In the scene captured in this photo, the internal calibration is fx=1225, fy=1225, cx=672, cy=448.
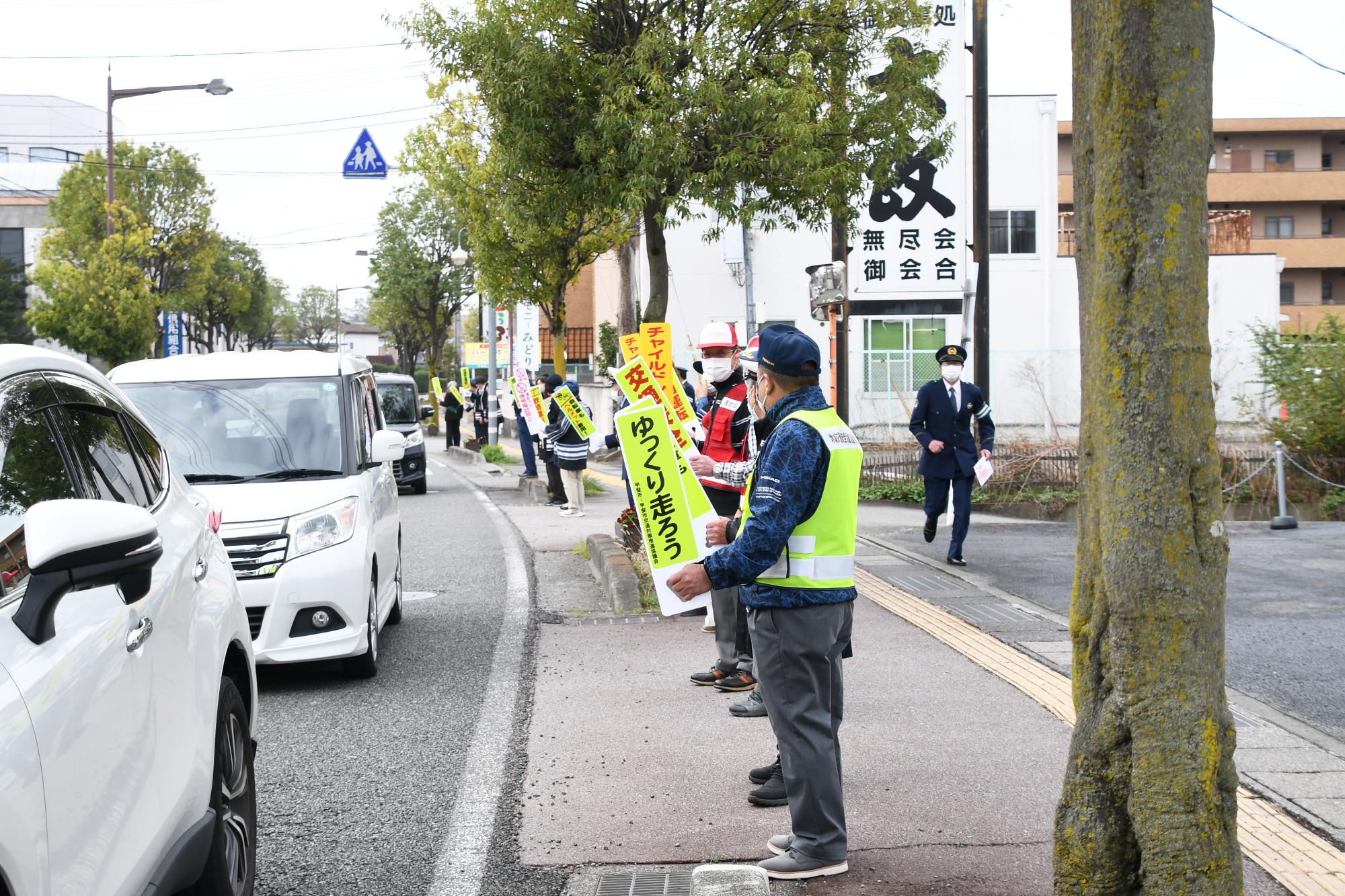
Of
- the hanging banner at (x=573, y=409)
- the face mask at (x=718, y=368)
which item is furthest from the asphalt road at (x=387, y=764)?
the hanging banner at (x=573, y=409)

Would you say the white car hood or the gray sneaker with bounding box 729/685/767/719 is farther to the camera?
the white car hood

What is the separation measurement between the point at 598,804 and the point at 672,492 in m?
1.32

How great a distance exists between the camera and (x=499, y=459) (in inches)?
1137

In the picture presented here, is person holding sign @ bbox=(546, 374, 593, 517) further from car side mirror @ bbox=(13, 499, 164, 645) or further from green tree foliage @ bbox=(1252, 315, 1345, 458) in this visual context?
car side mirror @ bbox=(13, 499, 164, 645)

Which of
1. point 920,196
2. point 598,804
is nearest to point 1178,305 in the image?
point 598,804

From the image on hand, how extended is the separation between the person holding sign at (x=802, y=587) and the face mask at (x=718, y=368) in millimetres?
3202

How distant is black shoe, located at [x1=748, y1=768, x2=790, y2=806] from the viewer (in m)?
4.86

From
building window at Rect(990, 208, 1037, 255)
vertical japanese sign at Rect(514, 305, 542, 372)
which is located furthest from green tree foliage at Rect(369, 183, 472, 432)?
building window at Rect(990, 208, 1037, 255)

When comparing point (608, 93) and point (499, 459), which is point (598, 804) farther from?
point (499, 459)

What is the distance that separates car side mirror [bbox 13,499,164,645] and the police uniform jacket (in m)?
9.09

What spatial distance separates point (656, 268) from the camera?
12.5 m

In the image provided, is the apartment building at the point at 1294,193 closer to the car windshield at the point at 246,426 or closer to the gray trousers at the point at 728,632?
the gray trousers at the point at 728,632

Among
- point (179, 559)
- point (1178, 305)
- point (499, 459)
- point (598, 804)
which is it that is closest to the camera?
point (1178, 305)

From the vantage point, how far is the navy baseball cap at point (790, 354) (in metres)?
4.30
